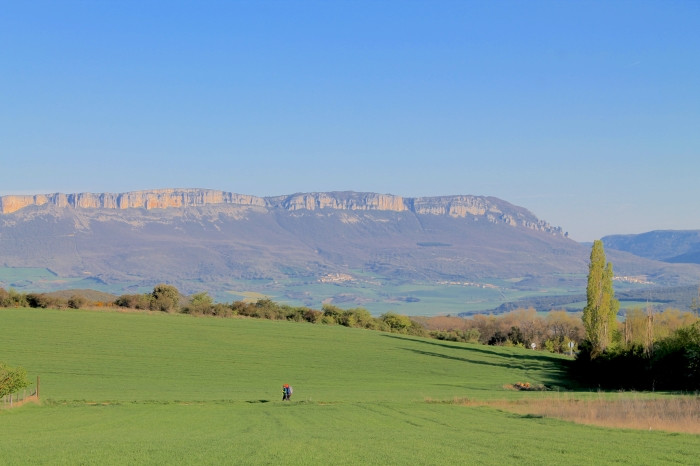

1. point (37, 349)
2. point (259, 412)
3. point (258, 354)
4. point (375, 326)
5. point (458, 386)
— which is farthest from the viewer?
point (375, 326)

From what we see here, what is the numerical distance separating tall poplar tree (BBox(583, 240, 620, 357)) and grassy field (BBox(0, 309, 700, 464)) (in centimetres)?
524

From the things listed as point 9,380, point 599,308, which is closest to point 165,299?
point 599,308

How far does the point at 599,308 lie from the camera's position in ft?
247

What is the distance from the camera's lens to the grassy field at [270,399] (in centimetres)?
2167

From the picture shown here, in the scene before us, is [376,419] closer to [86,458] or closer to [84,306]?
[86,458]

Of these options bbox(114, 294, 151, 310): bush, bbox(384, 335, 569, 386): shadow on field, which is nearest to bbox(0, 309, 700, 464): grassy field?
bbox(384, 335, 569, 386): shadow on field

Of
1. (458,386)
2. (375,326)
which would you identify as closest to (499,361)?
(458,386)

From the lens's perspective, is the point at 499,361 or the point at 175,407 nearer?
the point at 175,407

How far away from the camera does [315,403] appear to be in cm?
4312

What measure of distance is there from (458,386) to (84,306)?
169ft

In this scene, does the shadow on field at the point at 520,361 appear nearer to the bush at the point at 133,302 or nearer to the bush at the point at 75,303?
the bush at the point at 133,302

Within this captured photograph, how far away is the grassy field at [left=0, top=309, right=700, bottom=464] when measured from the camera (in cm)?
2167

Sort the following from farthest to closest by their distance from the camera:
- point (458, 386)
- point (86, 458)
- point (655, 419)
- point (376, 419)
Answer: point (458, 386) → point (376, 419) → point (655, 419) → point (86, 458)

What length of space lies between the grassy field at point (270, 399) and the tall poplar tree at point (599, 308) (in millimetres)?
5235
